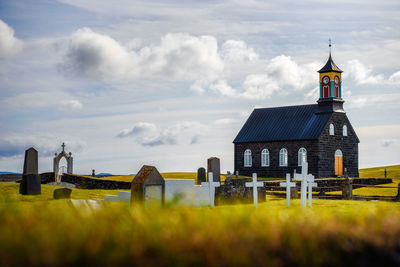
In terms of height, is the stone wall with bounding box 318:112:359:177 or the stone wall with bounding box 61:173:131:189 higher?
the stone wall with bounding box 318:112:359:177

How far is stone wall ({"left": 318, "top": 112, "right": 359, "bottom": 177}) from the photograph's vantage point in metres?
47.2

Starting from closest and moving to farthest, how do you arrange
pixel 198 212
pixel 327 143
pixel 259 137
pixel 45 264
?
pixel 45 264 → pixel 198 212 → pixel 327 143 → pixel 259 137

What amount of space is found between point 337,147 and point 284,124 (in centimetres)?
590

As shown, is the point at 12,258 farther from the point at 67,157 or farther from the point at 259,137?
the point at 259,137

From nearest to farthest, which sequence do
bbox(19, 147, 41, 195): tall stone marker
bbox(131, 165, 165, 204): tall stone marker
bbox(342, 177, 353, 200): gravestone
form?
bbox(131, 165, 165, 204): tall stone marker → bbox(19, 147, 41, 195): tall stone marker → bbox(342, 177, 353, 200): gravestone

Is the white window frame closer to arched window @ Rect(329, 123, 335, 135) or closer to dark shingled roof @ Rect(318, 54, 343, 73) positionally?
arched window @ Rect(329, 123, 335, 135)

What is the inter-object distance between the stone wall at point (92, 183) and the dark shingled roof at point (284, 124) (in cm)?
1805

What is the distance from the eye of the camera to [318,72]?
50.3 metres

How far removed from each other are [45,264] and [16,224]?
1425 mm

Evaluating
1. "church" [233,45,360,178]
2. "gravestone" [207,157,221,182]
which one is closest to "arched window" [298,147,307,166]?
"church" [233,45,360,178]

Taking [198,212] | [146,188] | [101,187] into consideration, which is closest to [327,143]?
[101,187]

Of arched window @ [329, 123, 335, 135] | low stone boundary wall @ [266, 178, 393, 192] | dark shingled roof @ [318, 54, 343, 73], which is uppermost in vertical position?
dark shingled roof @ [318, 54, 343, 73]

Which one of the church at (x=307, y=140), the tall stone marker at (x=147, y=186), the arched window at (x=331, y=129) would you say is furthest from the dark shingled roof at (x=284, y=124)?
the tall stone marker at (x=147, y=186)

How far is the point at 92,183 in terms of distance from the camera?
39.6 m
